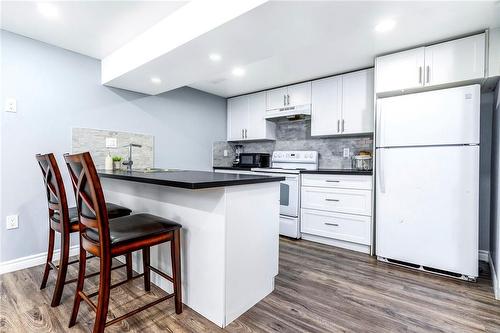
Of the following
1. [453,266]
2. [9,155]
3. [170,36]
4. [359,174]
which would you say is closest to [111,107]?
[9,155]

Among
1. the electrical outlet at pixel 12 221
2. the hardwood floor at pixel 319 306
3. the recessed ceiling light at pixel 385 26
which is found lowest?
the hardwood floor at pixel 319 306

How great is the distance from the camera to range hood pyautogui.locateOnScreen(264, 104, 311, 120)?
3555mm

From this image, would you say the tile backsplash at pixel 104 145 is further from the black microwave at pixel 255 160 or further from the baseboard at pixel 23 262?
the black microwave at pixel 255 160

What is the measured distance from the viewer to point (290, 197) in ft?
11.1

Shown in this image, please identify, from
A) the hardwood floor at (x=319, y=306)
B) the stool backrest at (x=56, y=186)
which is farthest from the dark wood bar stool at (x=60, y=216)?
the hardwood floor at (x=319, y=306)

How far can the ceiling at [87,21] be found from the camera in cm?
197

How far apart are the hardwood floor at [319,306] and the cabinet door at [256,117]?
7.78 ft

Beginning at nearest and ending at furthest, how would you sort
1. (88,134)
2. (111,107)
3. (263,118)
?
(88,134) < (111,107) < (263,118)

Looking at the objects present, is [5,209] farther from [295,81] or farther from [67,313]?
[295,81]

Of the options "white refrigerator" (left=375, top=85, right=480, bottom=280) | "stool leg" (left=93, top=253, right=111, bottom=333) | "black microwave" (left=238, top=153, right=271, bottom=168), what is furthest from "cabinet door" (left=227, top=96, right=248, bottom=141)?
"stool leg" (left=93, top=253, right=111, bottom=333)

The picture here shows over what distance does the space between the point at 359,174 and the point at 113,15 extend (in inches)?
114

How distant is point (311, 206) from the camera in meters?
3.25

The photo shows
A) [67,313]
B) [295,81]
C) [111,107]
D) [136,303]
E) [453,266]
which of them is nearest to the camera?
[67,313]

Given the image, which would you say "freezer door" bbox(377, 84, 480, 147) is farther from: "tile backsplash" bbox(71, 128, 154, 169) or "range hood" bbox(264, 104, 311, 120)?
"tile backsplash" bbox(71, 128, 154, 169)
